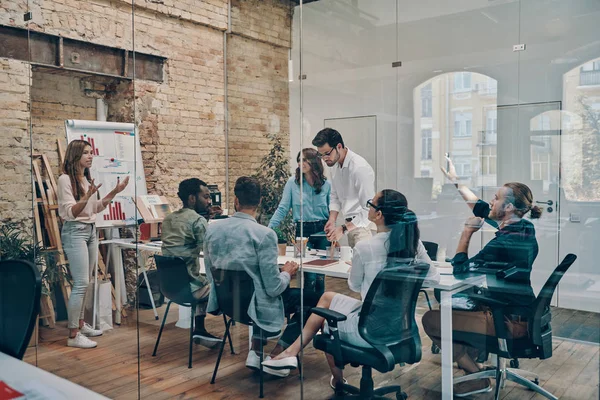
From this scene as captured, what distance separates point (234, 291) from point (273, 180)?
74 centimetres

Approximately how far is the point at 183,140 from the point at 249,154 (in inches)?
22.9

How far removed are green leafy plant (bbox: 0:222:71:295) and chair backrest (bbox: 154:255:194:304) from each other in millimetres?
1039

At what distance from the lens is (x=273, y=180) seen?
3.14 m

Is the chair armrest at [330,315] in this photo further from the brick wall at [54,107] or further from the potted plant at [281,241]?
the brick wall at [54,107]

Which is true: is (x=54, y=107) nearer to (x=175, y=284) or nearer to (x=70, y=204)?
(x=70, y=204)

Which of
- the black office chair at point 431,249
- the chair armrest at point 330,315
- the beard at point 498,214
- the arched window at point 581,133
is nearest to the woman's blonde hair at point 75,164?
the chair armrest at point 330,315

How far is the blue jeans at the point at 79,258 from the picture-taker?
4164mm

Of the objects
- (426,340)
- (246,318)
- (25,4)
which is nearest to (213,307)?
(246,318)

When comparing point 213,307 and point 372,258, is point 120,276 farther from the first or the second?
point 372,258

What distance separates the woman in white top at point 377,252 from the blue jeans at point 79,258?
211cm

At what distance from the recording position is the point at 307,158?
9.68ft

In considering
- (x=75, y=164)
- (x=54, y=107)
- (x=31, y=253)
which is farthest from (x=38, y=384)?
(x=31, y=253)

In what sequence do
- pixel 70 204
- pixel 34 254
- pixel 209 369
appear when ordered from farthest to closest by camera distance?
1. pixel 34 254
2. pixel 70 204
3. pixel 209 369

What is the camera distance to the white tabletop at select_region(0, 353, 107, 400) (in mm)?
1798
